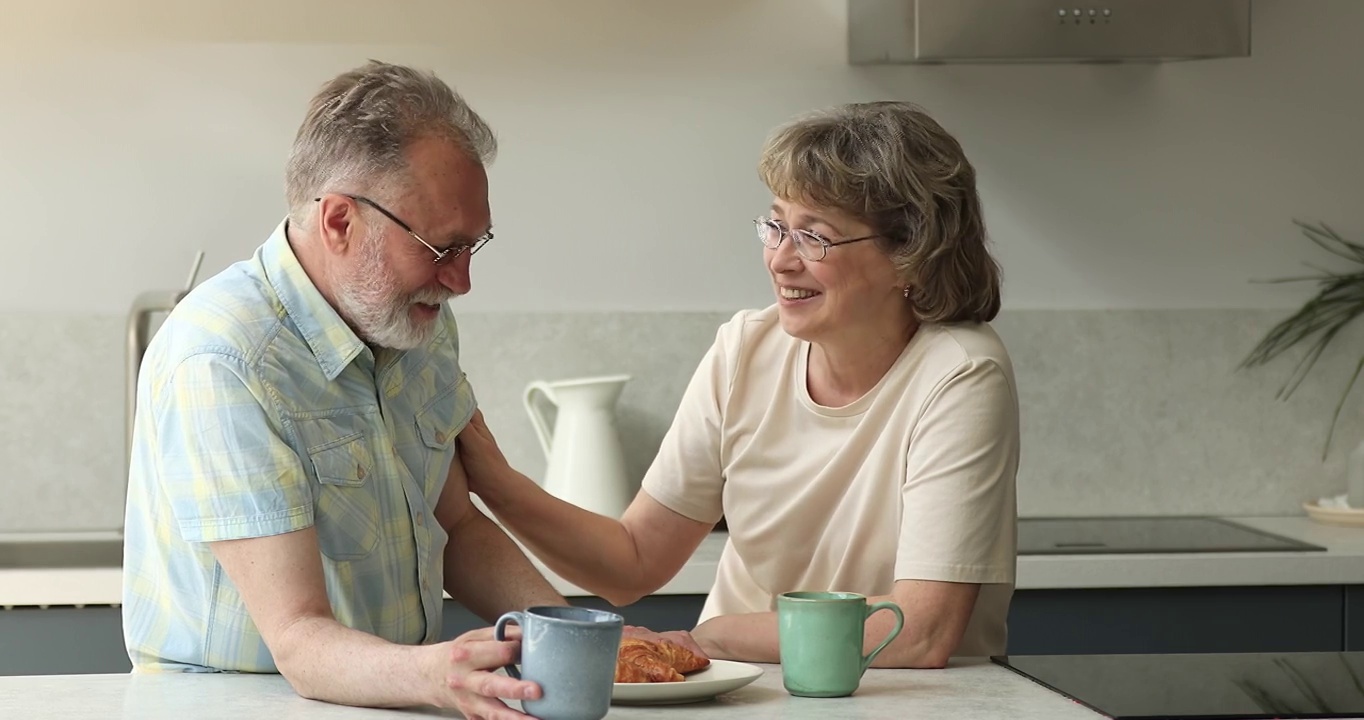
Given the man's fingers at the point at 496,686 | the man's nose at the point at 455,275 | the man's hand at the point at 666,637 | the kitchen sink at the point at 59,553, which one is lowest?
the kitchen sink at the point at 59,553

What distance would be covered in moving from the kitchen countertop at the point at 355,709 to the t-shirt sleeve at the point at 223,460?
15 cm

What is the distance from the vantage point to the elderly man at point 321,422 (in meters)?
1.36

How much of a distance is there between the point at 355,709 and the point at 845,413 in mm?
794

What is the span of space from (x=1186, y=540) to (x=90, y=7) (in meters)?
2.29

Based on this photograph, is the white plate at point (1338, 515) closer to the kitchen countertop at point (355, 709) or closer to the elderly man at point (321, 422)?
the kitchen countertop at point (355, 709)

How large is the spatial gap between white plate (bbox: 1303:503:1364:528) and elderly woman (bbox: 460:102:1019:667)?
1.40m

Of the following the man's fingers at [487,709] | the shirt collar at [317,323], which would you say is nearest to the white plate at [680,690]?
the man's fingers at [487,709]

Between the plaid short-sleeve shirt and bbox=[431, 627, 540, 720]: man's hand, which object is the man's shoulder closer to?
the plaid short-sleeve shirt

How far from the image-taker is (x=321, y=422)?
147 cm

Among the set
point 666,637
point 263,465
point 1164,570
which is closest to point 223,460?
point 263,465

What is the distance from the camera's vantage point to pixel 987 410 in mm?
1787

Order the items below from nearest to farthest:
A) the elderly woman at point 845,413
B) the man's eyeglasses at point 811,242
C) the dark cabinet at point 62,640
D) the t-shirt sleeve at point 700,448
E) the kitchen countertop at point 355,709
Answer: the kitchen countertop at point 355,709 → the elderly woman at point 845,413 → the man's eyeglasses at point 811,242 → the t-shirt sleeve at point 700,448 → the dark cabinet at point 62,640

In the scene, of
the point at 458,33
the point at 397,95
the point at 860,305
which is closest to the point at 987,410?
the point at 860,305

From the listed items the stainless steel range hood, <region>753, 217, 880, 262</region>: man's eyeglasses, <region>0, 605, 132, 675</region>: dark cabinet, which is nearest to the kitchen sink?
<region>0, 605, 132, 675</region>: dark cabinet
